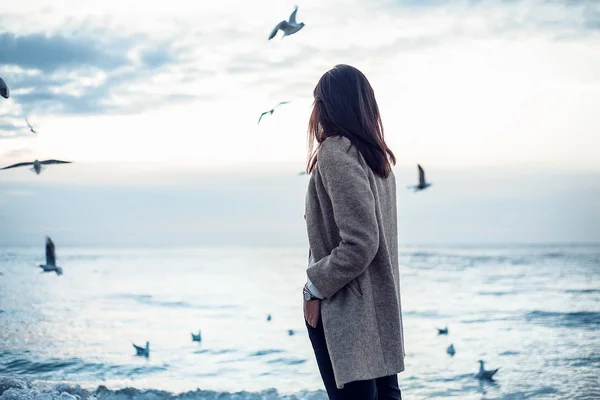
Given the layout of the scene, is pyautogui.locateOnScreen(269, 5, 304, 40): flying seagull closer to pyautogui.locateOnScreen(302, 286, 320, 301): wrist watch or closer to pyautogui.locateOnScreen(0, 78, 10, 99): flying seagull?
pyautogui.locateOnScreen(0, 78, 10, 99): flying seagull

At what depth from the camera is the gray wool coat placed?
2.01 metres

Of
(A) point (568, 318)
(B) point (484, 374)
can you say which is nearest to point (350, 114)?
(B) point (484, 374)

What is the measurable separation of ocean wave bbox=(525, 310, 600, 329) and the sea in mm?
45

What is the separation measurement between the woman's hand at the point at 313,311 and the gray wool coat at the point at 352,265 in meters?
0.02

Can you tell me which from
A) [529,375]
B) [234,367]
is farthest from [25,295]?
[529,375]

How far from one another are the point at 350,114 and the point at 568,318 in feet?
50.3

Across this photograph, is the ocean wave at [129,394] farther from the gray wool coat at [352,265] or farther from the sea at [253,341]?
A: the gray wool coat at [352,265]

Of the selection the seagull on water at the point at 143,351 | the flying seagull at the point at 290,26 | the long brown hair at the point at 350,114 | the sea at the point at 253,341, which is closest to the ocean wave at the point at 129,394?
the sea at the point at 253,341

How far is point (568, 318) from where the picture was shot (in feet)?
51.7

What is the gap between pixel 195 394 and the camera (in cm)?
753

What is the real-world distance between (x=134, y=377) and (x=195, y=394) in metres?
2.36

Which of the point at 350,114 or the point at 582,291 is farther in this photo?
the point at 582,291

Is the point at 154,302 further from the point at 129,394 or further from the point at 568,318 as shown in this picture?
the point at 129,394

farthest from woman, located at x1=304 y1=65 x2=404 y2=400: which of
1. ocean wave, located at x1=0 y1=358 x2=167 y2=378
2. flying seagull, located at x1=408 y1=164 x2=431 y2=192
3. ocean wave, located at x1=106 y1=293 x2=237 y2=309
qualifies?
ocean wave, located at x1=106 y1=293 x2=237 y2=309
